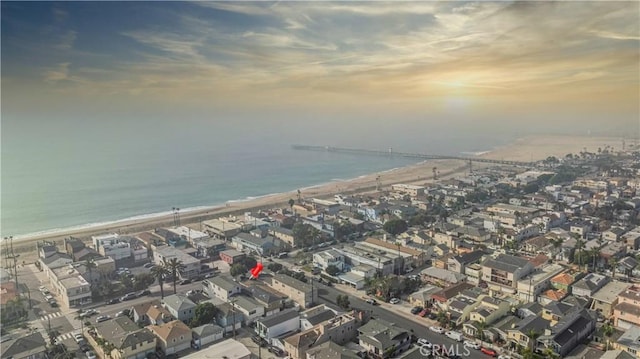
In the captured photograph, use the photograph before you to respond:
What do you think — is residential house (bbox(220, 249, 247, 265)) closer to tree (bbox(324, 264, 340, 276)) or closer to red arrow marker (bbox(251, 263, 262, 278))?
red arrow marker (bbox(251, 263, 262, 278))

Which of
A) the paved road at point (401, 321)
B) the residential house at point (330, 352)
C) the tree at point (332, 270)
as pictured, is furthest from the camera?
the tree at point (332, 270)

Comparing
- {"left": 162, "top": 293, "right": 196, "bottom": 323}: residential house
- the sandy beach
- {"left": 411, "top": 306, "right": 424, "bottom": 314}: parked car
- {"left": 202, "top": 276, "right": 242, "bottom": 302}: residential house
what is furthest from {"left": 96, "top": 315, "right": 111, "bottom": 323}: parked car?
{"left": 411, "top": 306, "right": 424, "bottom": 314}: parked car

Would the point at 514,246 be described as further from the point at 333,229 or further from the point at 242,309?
the point at 242,309

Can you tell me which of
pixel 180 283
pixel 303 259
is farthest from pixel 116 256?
pixel 303 259

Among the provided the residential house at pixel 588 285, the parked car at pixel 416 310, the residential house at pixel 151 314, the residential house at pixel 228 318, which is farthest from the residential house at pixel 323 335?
the residential house at pixel 588 285

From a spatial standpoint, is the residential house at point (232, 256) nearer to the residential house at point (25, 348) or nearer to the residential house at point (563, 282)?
the residential house at point (25, 348)

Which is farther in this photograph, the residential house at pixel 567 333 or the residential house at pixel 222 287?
the residential house at pixel 222 287
